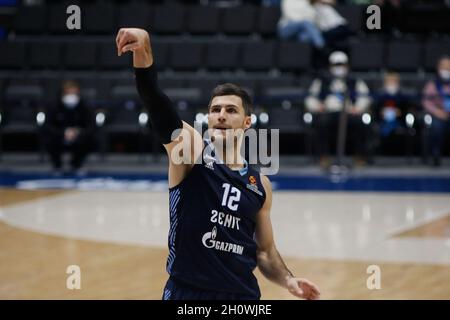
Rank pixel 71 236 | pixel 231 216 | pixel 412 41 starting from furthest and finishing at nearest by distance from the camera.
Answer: pixel 412 41
pixel 71 236
pixel 231 216

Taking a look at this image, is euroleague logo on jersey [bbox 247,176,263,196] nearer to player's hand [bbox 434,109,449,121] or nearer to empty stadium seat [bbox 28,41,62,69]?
player's hand [bbox 434,109,449,121]

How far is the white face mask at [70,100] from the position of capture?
14.5m

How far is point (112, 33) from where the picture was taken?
55.6 ft

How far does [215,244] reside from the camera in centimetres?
384

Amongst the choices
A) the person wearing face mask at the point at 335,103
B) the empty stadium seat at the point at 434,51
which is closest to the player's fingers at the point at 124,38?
the person wearing face mask at the point at 335,103

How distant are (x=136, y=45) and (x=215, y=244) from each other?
41.4 inches

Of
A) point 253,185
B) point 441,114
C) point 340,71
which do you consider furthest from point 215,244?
point 441,114

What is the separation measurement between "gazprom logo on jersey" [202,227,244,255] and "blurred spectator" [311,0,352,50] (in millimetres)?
12007

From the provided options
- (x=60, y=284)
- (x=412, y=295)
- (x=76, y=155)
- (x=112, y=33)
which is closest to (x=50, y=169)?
(x=76, y=155)

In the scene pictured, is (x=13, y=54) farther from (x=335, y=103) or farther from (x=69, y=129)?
(x=335, y=103)

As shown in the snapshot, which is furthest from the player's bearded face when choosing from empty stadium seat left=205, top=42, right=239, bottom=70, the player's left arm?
empty stadium seat left=205, top=42, right=239, bottom=70

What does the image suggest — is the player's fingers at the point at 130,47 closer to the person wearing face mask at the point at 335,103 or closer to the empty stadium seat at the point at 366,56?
the person wearing face mask at the point at 335,103

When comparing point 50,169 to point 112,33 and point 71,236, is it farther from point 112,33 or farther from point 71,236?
point 71,236

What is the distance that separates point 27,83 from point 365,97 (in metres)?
5.97
